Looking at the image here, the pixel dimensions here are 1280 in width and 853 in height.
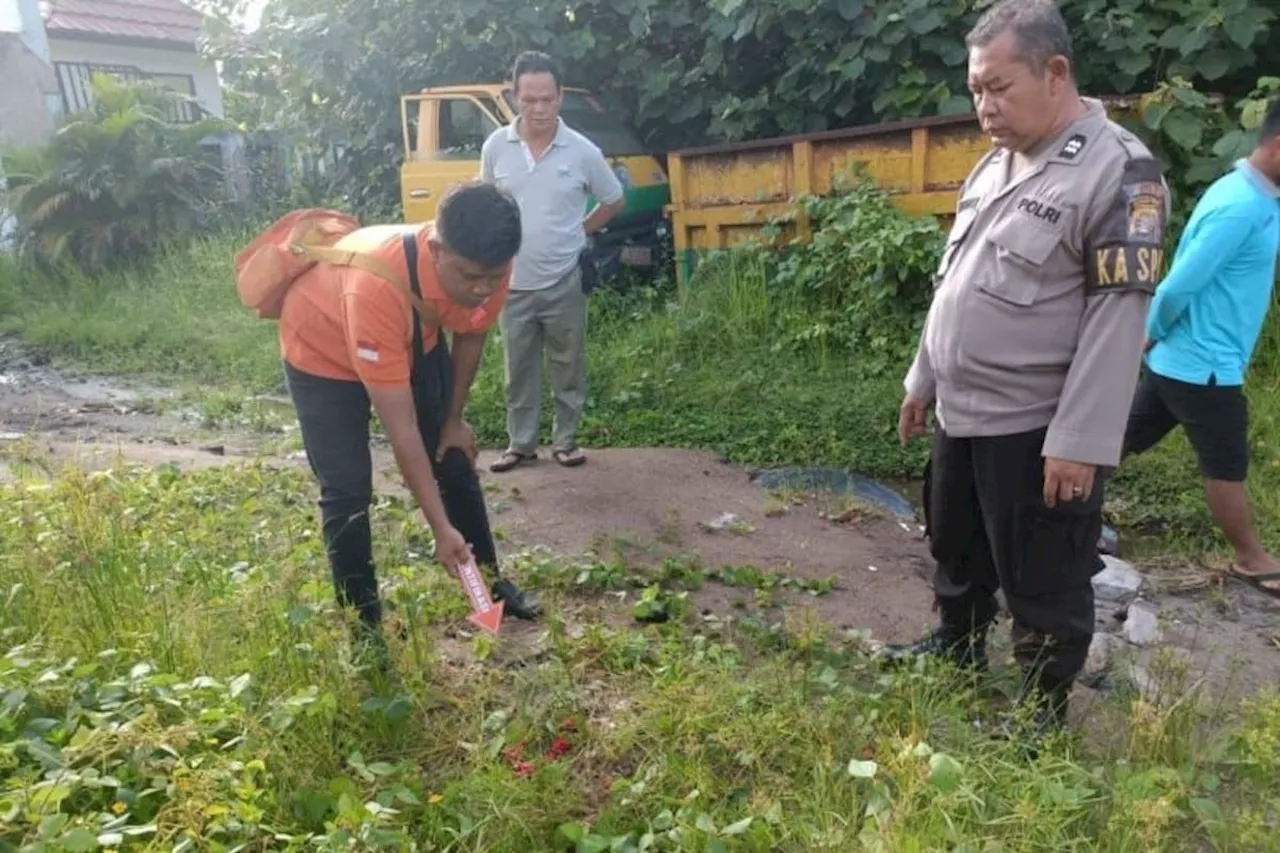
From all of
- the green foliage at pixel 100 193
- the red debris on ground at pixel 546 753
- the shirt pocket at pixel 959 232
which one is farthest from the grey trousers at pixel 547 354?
the green foliage at pixel 100 193

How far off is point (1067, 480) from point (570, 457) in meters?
3.24

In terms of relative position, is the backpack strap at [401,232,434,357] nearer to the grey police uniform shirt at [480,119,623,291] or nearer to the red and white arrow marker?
the red and white arrow marker

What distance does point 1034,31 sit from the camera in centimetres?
226

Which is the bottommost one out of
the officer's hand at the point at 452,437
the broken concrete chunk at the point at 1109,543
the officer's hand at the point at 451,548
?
the broken concrete chunk at the point at 1109,543

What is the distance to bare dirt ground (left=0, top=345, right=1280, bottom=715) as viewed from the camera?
11.2 ft

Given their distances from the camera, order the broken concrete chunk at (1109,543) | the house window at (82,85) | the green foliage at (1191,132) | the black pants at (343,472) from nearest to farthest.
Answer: the black pants at (343,472), the broken concrete chunk at (1109,543), the green foliage at (1191,132), the house window at (82,85)

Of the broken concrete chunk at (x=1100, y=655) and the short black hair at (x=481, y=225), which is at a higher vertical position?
the short black hair at (x=481, y=225)

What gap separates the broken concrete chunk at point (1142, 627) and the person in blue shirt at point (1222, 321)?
1.59 feet

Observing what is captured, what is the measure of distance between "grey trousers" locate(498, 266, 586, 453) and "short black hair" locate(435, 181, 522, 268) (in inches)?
96.1

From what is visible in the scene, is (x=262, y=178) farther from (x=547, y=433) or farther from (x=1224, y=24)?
(x=1224, y=24)

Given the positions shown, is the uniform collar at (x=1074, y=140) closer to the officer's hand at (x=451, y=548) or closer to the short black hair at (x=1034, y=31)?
the short black hair at (x=1034, y=31)

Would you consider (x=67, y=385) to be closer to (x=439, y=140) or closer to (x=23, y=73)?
(x=439, y=140)

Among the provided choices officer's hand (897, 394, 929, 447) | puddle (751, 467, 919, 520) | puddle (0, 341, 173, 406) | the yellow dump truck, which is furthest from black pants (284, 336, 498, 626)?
puddle (0, 341, 173, 406)

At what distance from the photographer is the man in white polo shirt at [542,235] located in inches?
197
